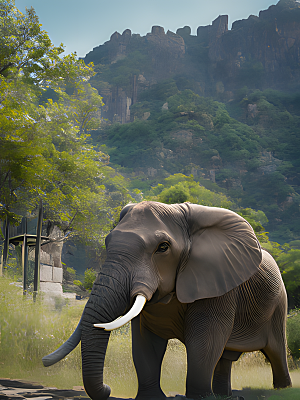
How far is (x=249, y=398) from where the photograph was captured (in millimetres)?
5320

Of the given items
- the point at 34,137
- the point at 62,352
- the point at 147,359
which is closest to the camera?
the point at 62,352

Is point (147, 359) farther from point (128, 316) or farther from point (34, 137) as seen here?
point (34, 137)

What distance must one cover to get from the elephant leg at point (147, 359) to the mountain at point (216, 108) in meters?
68.4

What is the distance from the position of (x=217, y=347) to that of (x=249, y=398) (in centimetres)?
227

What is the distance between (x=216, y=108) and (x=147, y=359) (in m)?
111

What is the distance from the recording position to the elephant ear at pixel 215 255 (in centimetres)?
360

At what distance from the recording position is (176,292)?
11.7ft

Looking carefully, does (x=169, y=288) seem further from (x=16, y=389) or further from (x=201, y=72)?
(x=201, y=72)

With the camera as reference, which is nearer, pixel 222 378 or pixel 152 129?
pixel 222 378

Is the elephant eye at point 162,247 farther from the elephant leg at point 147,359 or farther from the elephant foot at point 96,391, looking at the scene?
the elephant foot at point 96,391

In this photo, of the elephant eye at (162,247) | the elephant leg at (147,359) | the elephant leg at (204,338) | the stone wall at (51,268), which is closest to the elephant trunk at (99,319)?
the elephant eye at (162,247)

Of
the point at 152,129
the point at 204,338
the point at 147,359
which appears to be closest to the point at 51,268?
the point at 147,359

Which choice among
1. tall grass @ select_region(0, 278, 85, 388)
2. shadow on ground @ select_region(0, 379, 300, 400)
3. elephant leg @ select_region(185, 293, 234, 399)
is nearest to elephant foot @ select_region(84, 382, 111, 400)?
elephant leg @ select_region(185, 293, 234, 399)

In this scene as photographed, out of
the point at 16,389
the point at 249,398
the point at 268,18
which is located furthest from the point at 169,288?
the point at 268,18
